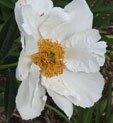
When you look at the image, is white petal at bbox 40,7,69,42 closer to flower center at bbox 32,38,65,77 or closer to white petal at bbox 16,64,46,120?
flower center at bbox 32,38,65,77

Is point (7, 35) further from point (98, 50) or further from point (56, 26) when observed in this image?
point (98, 50)

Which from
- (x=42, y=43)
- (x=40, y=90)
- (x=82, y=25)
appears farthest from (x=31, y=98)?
(x=82, y=25)

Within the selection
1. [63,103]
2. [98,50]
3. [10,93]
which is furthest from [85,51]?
[10,93]

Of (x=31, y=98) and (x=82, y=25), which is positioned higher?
(x=82, y=25)

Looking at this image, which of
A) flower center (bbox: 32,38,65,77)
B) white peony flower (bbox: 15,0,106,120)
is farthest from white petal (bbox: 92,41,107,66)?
flower center (bbox: 32,38,65,77)

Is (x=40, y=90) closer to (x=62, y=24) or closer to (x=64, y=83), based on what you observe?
(x=64, y=83)
